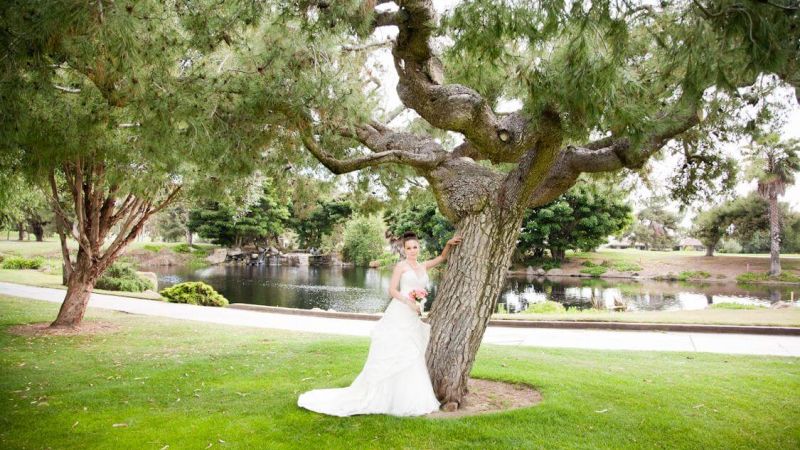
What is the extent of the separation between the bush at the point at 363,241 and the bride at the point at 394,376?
44269 mm

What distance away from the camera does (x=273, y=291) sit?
29.4m

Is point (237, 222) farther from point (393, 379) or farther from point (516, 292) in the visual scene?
point (393, 379)

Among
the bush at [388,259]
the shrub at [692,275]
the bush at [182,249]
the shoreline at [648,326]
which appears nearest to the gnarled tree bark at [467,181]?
the shoreline at [648,326]

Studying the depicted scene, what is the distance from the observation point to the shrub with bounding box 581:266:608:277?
131ft

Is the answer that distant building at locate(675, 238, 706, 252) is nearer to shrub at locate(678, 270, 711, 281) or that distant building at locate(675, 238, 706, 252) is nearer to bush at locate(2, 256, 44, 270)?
shrub at locate(678, 270, 711, 281)

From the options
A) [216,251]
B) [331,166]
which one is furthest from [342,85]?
[216,251]

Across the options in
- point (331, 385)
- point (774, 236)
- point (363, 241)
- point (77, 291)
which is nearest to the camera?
point (331, 385)

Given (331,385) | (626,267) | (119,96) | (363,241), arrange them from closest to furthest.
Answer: (119,96)
(331,385)
(626,267)
(363,241)

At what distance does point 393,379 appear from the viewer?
18.6 ft

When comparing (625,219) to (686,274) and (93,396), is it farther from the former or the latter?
(93,396)

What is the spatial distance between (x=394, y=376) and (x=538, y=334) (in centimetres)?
729

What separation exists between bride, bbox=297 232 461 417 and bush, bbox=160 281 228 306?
44.2 feet

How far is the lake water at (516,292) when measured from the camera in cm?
2495

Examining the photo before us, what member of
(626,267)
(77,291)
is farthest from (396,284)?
(626,267)
